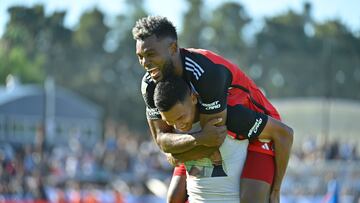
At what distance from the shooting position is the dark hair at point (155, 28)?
232 inches

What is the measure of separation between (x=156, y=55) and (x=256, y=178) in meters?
1.23

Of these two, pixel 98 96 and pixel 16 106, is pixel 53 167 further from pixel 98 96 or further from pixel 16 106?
pixel 98 96

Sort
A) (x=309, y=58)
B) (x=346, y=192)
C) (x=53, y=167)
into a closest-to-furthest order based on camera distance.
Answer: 1. (x=53, y=167)
2. (x=346, y=192)
3. (x=309, y=58)

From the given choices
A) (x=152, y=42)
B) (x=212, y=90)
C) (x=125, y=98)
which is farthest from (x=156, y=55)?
(x=125, y=98)

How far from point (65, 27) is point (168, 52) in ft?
63.2

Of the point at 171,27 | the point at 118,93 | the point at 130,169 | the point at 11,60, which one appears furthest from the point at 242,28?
the point at 171,27

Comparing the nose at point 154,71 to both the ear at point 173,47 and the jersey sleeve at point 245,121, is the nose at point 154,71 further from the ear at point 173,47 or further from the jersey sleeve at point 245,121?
the jersey sleeve at point 245,121

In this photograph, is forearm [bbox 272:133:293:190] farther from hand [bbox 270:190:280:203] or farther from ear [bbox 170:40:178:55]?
ear [bbox 170:40:178:55]

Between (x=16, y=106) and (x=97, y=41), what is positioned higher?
(x=97, y=41)

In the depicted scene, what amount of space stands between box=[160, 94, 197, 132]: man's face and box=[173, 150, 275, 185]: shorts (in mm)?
550

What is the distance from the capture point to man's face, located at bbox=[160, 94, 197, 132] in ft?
19.4

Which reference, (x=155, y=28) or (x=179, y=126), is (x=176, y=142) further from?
(x=155, y=28)

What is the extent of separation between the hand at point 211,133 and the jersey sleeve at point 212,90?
0.10 metres

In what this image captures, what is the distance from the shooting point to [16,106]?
107ft
